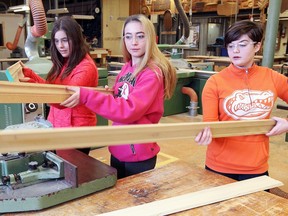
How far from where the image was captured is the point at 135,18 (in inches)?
47.8

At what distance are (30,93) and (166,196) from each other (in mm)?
543

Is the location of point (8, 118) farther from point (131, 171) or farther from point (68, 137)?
point (68, 137)

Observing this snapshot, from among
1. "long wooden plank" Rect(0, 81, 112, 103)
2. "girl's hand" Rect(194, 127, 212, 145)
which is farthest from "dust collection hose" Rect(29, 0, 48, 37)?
"girl's hand" Rect(194, 127, 212, 145)

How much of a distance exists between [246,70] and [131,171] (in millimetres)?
593

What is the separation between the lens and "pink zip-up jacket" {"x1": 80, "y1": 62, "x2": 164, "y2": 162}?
1.07 m

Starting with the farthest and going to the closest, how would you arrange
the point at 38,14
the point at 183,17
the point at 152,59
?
1. the point at 183,17
2. the point at 38,14
3. the point at 152,59

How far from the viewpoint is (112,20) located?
339 inches

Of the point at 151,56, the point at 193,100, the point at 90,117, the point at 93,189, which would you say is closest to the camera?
the point at 93,189

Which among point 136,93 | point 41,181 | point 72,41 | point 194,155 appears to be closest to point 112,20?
point 194,155

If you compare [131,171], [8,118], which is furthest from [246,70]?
[8,118]

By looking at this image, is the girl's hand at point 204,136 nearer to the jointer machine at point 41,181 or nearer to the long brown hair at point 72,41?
the jointer machine at point 41,181

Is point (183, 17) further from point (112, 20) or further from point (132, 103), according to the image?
point (112, 20)

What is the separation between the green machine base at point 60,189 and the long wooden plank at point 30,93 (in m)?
0.22

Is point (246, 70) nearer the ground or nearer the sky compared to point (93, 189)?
nearer the sky
